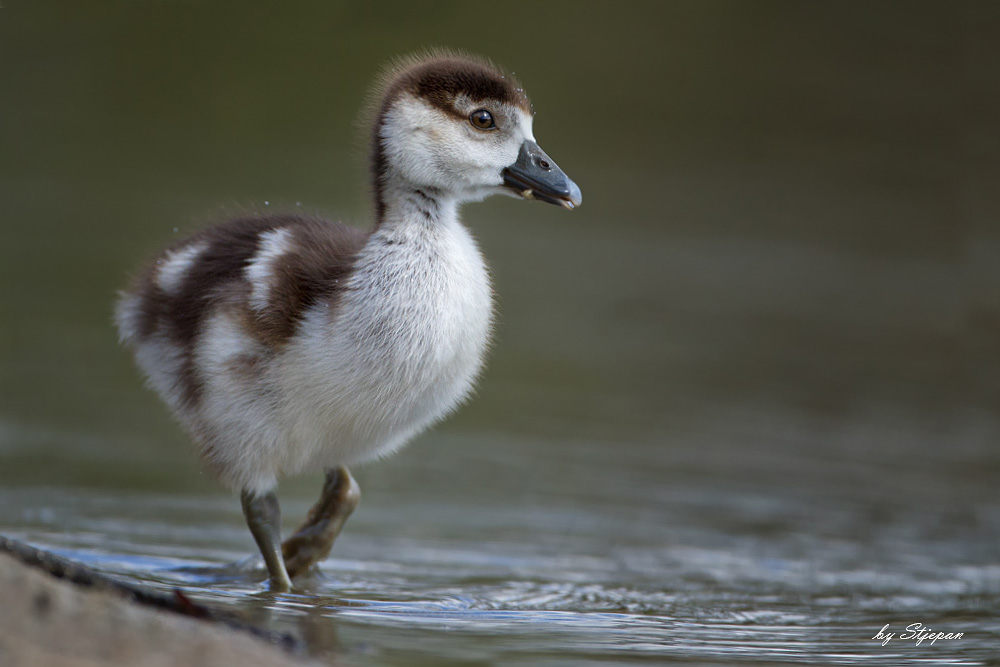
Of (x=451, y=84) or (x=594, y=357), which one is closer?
(x=451, y=84)

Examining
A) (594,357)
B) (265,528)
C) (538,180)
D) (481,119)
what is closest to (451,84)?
(481,119)

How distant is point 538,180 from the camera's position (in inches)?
188

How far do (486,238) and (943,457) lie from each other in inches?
202

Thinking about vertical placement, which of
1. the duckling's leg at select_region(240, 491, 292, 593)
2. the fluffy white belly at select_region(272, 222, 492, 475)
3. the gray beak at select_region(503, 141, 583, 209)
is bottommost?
the duckling's leg at select_region(240, 491, 292, 593)

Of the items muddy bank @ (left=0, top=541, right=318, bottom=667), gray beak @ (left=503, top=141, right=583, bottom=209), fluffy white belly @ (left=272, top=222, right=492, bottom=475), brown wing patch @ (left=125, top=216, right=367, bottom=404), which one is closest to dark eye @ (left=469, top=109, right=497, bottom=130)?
gray beak @ (left=503, top=141, right=583, bottom=209)

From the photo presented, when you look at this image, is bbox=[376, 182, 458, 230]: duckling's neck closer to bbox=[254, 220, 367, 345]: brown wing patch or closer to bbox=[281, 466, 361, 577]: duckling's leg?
bbox=[254, 220, 367, 345]: brown wing patch

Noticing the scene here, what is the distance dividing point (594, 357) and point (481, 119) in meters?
4.21

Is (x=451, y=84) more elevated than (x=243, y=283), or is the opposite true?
(x=451, y=84)

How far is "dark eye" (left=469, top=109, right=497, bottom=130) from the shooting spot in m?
4.73

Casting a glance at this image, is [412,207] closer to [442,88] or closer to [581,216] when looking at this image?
[442,88]

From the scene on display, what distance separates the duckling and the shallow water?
472 millimetres

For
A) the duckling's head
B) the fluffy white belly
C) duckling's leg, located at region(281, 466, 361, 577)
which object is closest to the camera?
the fluffy white belly

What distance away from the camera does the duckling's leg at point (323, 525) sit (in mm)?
→ 4965

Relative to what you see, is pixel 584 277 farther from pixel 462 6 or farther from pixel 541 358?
pixel 462 6
